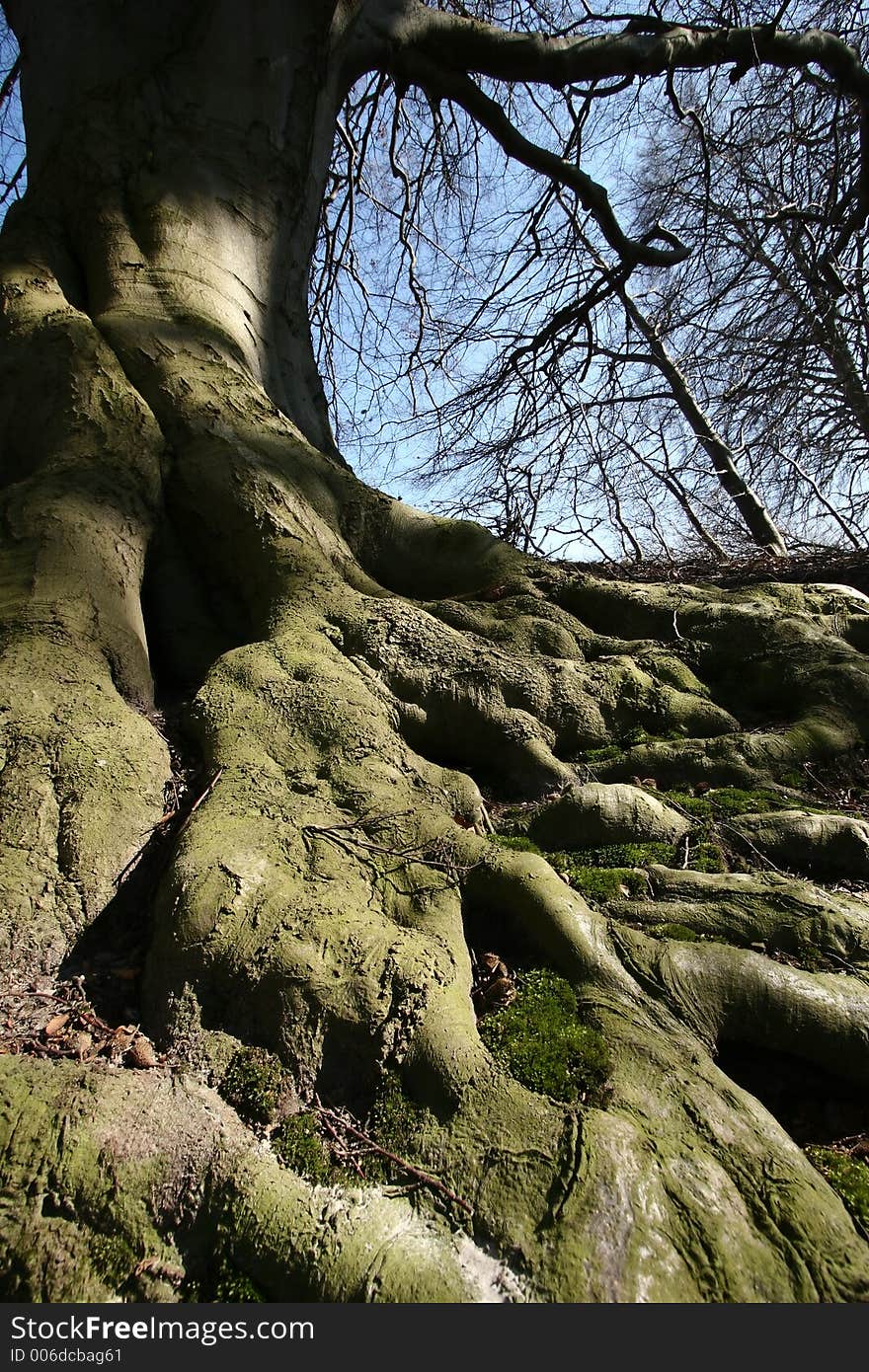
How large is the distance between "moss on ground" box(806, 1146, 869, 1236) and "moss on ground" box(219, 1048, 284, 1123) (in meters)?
1.02

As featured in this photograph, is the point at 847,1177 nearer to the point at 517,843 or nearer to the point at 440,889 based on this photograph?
the point at 440,889

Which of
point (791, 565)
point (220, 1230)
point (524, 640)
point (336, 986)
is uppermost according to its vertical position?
point (791, 565)

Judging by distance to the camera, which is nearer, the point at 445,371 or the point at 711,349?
the point at 711,349

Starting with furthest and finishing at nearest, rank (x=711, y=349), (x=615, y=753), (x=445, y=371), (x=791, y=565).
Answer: (x=445, y=371)
(x=711, y=349)
(x=791, y=565)
(x=615, y=753)

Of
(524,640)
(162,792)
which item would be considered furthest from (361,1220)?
(524,640)

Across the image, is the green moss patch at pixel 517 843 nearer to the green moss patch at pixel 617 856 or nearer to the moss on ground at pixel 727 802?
the green moss patch at pixel 617 856

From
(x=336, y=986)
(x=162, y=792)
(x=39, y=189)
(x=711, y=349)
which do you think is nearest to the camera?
(x=336, y=986)

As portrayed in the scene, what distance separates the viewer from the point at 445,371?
8297 millimetres

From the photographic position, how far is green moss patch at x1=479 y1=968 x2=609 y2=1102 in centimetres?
151

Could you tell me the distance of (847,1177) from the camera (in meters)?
1.44

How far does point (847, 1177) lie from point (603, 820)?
3.63 feet

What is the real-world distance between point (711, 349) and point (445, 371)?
2.78 meters

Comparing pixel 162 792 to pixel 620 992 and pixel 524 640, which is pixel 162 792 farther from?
pixel 524 640

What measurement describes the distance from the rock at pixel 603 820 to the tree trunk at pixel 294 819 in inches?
9.1
